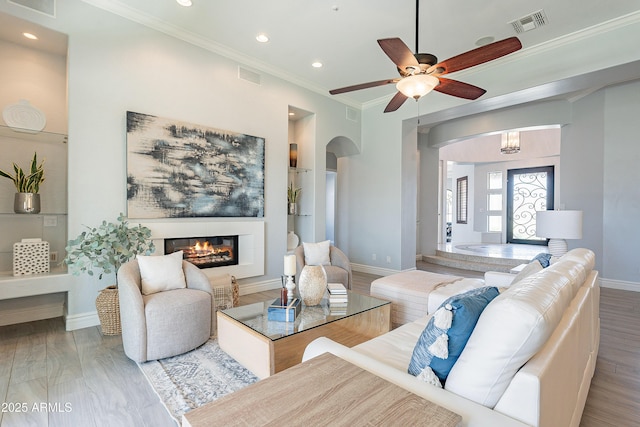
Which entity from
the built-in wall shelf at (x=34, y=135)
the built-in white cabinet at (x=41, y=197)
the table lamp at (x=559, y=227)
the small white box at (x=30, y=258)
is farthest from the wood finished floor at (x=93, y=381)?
the built-in wall shelf at (x=34, y=135)

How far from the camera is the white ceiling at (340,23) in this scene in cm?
322

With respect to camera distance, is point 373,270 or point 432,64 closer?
point 432,64

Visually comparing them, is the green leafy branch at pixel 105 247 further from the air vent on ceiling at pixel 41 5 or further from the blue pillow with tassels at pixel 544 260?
the blue pillow with tassels at pixel 544 260

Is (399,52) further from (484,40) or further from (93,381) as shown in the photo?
(93,381)

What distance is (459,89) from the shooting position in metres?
2.86

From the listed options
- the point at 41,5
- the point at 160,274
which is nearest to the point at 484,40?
the point at 160,274

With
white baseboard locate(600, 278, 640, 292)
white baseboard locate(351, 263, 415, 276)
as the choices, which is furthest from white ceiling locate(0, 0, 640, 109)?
white baseboard locate(600, 278, 640, 292)

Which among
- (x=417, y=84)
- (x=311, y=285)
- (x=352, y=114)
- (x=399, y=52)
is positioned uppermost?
(x=352, y=114)

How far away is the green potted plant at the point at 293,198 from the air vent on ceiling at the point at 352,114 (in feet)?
6.06


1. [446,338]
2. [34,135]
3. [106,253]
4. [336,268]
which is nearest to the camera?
[446,338]

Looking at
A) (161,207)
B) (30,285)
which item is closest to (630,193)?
(161,207)

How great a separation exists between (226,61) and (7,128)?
2.56m

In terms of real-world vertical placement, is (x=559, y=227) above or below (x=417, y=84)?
below

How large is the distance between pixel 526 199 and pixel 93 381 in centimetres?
1088
